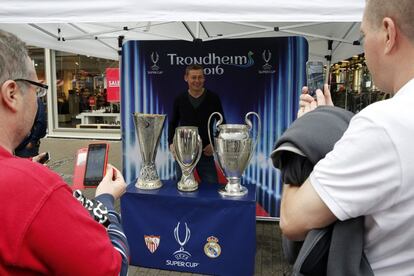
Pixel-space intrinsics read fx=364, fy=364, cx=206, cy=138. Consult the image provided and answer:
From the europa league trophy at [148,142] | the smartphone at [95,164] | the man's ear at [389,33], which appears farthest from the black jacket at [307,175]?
the europa league trophy at [148,142]

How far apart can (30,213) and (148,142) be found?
6.32 feet

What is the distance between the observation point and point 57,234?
0.70 meters

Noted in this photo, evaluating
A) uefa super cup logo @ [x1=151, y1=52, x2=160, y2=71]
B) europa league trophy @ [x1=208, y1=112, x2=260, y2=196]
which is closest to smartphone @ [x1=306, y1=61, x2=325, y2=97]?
europa league trophy @ [x1=208, y1=112, x2=260, y2=196]

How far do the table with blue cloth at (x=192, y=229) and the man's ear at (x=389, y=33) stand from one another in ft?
5.44

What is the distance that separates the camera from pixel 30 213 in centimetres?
68

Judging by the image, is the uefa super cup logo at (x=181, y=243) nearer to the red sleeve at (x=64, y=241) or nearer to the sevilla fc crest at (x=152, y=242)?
the sevilla fc crest at (x=152, y=242)

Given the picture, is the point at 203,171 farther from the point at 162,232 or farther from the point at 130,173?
the point at 162,232

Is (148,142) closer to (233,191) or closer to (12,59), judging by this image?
(233,191)

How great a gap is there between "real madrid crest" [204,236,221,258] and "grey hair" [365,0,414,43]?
1941 millimetres

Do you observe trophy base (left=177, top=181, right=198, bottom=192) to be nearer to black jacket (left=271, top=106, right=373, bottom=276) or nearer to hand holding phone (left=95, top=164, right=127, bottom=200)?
hand holding phone (left=95, top=164, right=127, bottom=200)

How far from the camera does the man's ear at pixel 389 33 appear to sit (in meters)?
0.71

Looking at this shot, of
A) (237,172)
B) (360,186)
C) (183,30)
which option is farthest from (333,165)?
(183,30)

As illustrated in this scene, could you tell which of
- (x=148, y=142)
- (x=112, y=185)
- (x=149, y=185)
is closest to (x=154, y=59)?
(x=148, y=142)

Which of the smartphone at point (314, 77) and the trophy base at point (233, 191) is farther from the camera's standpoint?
the trophy base at point (233, 191)
